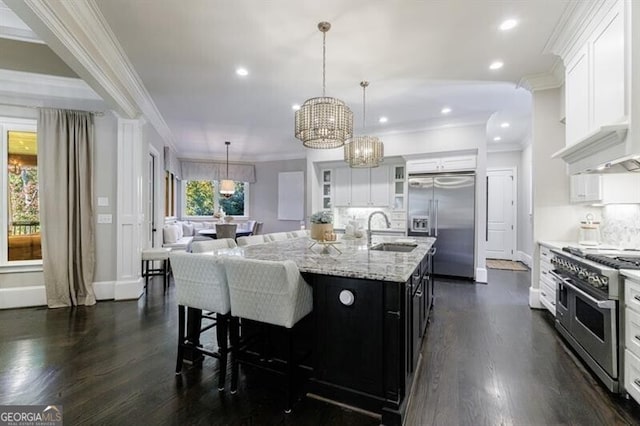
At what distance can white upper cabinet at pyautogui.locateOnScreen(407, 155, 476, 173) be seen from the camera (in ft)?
17.5

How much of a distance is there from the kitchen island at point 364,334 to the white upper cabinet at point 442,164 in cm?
399

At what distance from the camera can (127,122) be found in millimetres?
4074

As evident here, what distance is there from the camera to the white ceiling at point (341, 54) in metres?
2.48

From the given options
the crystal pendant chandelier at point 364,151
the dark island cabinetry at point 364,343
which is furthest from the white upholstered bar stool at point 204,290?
the crystal pendant chandelier at point 364,151

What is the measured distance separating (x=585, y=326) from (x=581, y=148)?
58.8 inches

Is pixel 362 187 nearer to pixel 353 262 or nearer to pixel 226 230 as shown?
pixel 226 230

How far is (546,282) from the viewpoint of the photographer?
3.49 metres

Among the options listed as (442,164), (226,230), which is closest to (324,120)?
(442,164)

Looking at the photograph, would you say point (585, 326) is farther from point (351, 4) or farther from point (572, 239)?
point (351, 4)

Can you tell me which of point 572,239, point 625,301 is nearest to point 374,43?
point 625,301

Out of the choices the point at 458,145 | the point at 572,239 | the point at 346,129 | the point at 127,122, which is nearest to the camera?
the point at 346,129

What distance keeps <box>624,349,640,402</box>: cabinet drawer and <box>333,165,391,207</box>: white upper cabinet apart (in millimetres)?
4546

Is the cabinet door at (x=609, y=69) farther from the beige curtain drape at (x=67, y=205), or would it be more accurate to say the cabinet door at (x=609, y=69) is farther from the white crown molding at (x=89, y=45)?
the beige curtain drape at (x=67, y=205)

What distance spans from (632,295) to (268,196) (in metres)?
7.67
